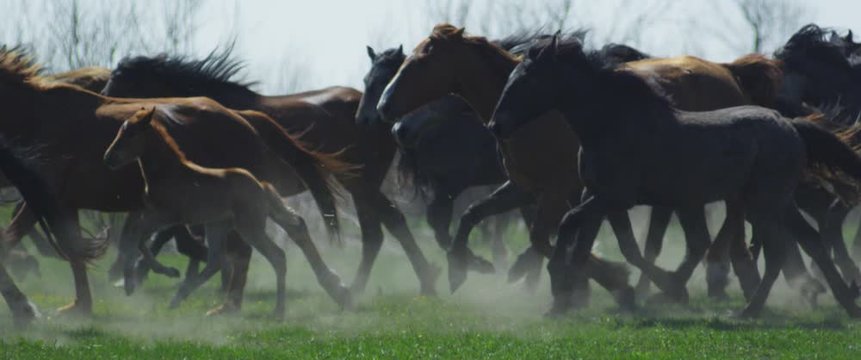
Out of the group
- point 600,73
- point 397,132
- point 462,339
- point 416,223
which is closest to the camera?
point 462,339

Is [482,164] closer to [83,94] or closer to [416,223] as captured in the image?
[83,94]

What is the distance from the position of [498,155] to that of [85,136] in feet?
12.1

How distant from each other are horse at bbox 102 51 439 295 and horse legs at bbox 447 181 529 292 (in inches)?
24.8

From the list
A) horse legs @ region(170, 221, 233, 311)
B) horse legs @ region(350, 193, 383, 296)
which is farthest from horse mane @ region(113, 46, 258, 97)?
horse legs @ region(170, 221, 233, 311)

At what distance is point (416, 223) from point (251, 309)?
62.9 ft

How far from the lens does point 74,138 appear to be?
1344 centimetres

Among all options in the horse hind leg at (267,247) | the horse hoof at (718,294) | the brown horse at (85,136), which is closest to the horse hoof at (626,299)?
the horse hoof at (718,294)

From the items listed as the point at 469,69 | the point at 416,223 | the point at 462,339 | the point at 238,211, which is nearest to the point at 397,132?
the point at 469,69

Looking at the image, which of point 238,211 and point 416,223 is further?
point 416,223

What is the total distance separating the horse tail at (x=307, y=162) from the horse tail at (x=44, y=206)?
7.90 feet

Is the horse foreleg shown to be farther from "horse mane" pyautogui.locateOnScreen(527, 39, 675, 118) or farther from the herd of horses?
"horse mane" pyautogui.locateOnScreen(527, 39, 675, 118)

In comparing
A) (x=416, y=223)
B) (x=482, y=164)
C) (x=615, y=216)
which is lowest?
(x=416, y=223)

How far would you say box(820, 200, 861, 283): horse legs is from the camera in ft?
52.5

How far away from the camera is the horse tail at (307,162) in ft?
48.2
